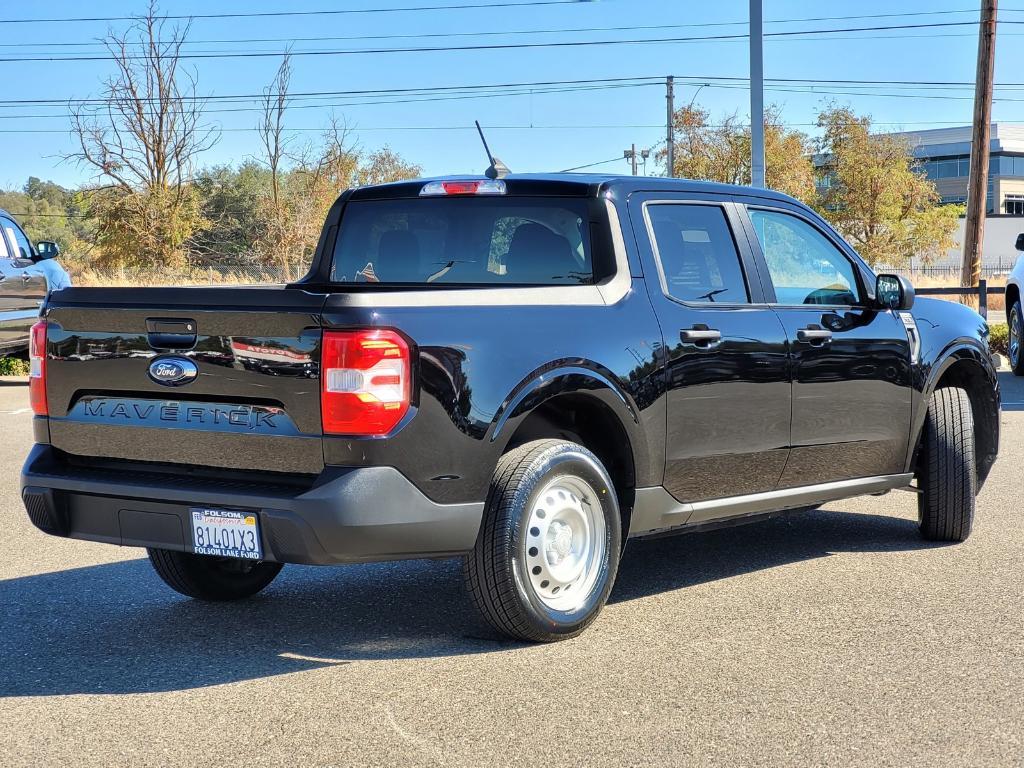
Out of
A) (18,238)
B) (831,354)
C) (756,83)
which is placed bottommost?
(831,354)

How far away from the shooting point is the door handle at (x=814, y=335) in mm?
6109

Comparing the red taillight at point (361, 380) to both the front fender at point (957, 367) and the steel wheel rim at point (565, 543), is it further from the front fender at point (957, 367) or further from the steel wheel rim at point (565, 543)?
the front fender at point (957, 367)

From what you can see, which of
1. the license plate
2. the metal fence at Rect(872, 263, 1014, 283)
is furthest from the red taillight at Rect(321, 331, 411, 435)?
the metal fence at Rect(872, 263, 1014, 283)

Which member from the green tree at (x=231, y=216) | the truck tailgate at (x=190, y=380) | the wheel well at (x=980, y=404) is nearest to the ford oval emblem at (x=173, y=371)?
the truck tailgate at (x=190, y=380)

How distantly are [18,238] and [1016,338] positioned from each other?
Result: 12.7m

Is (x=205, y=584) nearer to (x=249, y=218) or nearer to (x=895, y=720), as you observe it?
(x=895, y=720)

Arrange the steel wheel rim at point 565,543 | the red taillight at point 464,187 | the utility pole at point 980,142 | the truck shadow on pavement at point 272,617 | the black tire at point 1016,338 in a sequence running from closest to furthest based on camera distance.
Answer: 1. the truck shadow on pavement at point 272,617
2. the steel wheel rim at point 565,543
3. the red taillight at point 464,187
4. the black tire at point 1016,338
5. the utility pole at point 980,142

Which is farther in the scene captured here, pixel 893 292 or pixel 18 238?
pixel 18 238

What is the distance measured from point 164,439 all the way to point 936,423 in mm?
4022

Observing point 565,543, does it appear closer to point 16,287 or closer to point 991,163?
point 16,287

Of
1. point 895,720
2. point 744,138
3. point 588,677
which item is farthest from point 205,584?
point 744,138

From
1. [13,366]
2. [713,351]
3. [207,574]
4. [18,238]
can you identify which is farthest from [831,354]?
[13,366]

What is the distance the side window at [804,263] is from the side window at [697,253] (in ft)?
1.17

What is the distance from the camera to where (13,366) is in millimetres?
18938
